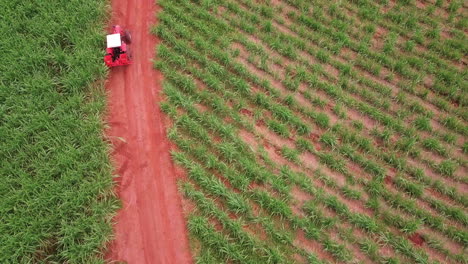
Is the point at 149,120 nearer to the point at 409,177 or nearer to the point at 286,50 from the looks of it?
the point at 286,50

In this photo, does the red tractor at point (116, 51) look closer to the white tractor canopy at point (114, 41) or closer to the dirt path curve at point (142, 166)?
the white tractor canopy at point (114, 41)

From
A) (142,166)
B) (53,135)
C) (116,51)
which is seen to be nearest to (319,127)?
(142,166)

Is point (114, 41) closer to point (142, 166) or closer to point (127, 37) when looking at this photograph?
point (127, 37)

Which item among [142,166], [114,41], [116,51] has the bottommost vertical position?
[142,166]

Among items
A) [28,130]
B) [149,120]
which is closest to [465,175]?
[149,120]

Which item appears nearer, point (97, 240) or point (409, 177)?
point (97, 240)

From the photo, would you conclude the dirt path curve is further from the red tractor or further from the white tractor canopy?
the white tractor canopy
